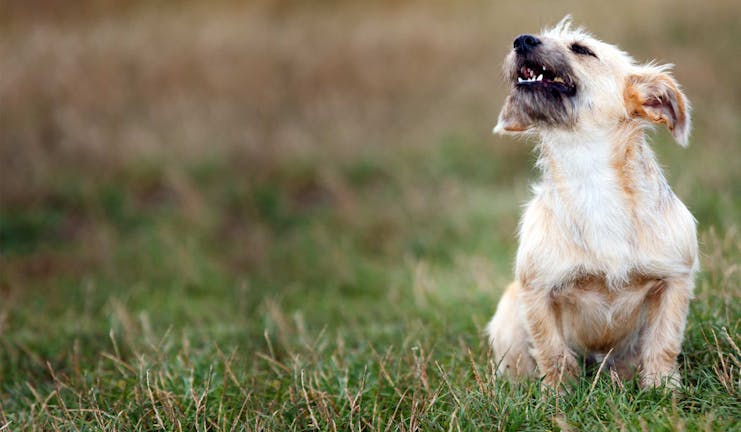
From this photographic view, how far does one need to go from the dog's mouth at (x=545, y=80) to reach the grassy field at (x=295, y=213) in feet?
4.75

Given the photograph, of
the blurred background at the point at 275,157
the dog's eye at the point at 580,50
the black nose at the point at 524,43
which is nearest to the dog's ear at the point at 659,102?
the dog's eye at the point at 580,50

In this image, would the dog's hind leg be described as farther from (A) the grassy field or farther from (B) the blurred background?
(B) the blurred background

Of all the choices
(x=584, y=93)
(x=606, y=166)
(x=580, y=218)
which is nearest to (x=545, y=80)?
(x=584, y=93)

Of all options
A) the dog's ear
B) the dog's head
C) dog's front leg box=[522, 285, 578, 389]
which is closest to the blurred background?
dog's front leg box=[522, 285, 578, 389]

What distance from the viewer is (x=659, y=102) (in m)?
4.35

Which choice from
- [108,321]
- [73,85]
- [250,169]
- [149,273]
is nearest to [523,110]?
[108,321]

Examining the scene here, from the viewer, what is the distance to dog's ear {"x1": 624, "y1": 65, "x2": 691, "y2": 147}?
14.0ft

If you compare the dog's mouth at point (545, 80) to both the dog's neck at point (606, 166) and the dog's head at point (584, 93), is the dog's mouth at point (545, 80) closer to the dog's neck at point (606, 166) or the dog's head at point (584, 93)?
the dog's head at point (584, 93)

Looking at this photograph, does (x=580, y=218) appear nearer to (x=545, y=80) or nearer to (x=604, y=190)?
(x=604, y=190)

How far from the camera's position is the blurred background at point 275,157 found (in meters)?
7.92

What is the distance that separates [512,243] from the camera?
857 cm

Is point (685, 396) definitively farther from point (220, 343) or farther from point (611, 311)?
point (220, 343)

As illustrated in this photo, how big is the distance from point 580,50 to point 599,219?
3.08ft

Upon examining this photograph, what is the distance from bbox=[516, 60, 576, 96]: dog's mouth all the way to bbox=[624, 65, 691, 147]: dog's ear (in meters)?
0.33
